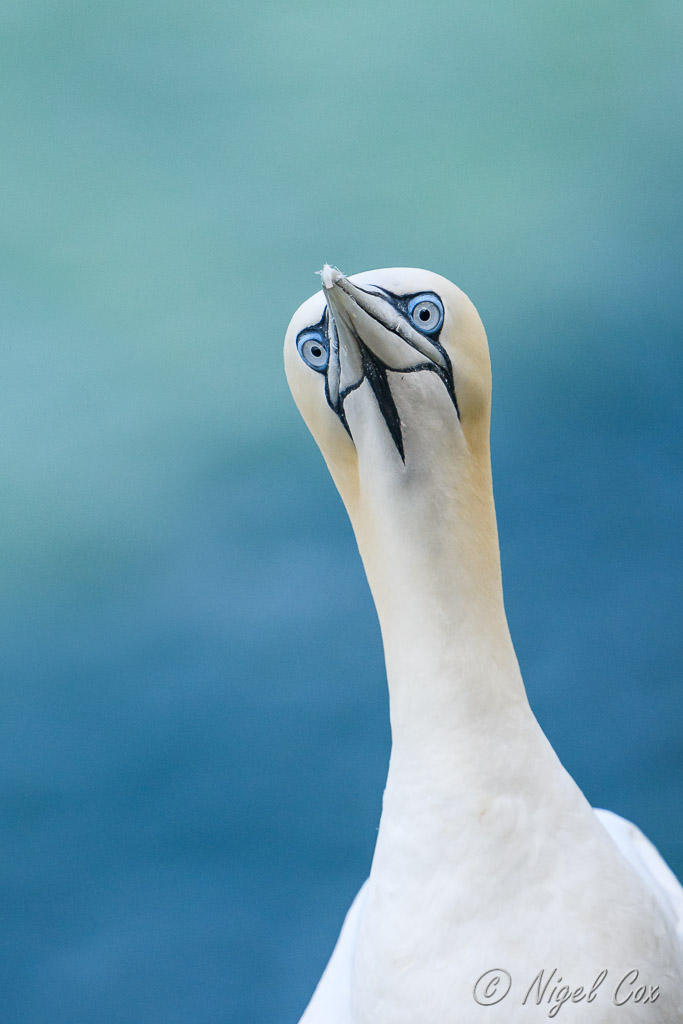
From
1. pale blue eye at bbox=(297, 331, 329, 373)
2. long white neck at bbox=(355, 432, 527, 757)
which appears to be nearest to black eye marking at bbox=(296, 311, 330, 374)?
pale blue eye at bbox=(297, 331, 329, 373)

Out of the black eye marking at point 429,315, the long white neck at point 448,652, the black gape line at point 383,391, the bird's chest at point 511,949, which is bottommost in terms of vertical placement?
the bird's chest at point 511,949

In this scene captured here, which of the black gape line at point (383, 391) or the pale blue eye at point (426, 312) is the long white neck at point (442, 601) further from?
the pale blue eye at point (426, 312)

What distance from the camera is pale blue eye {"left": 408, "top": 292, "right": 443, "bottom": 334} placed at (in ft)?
5.89

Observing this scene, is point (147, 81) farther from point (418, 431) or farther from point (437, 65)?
point (418, 431)

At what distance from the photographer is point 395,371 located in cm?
175

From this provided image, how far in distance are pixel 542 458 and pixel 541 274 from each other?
1.86ft

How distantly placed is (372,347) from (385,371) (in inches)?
1.8

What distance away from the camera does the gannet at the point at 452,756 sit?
5.91 ft

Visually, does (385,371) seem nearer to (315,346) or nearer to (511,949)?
(315,346)

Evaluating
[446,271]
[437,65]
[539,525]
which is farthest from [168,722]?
[437,65]

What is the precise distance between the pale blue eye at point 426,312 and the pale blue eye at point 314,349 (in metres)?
0.14

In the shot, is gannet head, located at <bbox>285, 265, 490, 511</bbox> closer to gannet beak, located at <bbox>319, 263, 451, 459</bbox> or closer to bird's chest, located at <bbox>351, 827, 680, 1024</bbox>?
gannet beak, located at <bbox>319, 263, 451, 459</bbox>

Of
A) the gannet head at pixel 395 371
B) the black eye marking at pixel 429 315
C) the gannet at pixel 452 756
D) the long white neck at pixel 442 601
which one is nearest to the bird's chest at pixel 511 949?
the gannet at pixel 452 756

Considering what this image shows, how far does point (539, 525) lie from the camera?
3666 millimetres
